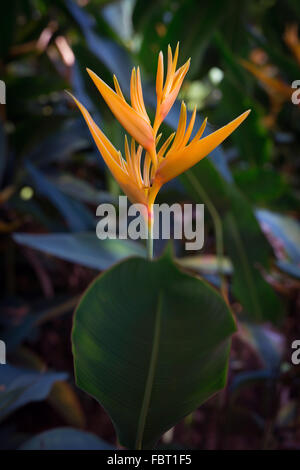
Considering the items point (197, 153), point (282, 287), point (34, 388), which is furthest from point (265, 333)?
point (197, 153)

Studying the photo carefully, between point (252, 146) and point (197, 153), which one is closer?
point (197, 153)

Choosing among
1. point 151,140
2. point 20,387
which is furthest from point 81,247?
point 151,140

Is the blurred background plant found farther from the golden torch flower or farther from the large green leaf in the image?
the golden torch flower

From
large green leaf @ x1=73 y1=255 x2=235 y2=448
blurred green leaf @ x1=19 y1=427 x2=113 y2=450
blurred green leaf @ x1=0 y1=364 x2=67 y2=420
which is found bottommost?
blurred green leaf @ x1=19 y1=427 x2=113 y2=450

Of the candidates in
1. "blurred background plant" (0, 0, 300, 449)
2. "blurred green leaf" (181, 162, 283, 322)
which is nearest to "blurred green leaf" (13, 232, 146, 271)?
"blurred background plant" (0, 0, 300, 449)

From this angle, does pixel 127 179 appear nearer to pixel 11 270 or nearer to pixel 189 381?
pixel 189 381

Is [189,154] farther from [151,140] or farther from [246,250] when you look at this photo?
[246,250]

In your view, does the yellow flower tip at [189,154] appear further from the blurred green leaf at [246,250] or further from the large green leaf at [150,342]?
the blurred green leaf at [246,250]

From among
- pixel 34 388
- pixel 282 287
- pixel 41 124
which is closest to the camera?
pixel 34 388
